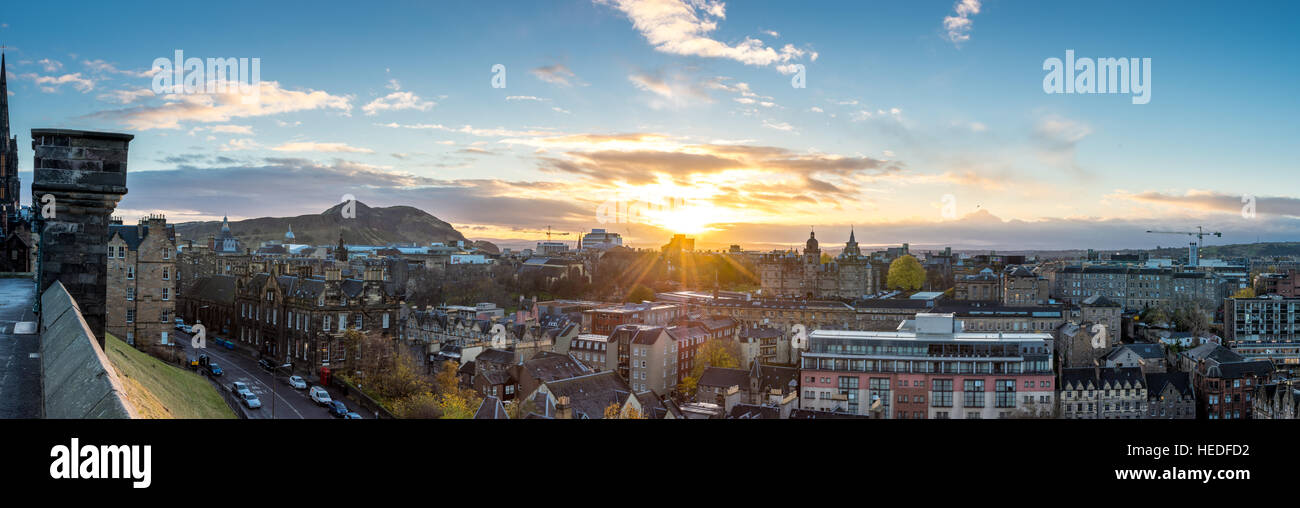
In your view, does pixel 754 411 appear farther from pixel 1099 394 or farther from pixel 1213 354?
pixel 1213 354

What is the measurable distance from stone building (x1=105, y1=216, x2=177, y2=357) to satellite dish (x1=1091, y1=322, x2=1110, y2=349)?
26.6 meters

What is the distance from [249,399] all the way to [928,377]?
50.5 feet

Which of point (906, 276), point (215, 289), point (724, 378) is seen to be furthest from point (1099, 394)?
point (906, 276)

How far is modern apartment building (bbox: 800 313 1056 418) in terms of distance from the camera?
64.2 feet

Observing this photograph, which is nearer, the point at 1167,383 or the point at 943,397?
the point at 943,397

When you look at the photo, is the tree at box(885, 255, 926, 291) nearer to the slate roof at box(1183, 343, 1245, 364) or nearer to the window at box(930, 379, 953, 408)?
the slate roof at box(1183, 343, 1245, 364)

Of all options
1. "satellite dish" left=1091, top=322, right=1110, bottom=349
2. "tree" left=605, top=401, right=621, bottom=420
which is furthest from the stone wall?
"satellite dish" left=1091, top=322, right=1110, bottom=349

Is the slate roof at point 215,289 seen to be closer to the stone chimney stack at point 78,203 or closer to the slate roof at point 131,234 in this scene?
the slate roof at point 131,234

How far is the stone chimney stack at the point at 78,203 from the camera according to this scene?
4254 millimetres

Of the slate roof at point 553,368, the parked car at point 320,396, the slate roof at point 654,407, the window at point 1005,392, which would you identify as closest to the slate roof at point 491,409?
the parked car at point 320,396

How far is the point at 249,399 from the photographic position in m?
12.0
